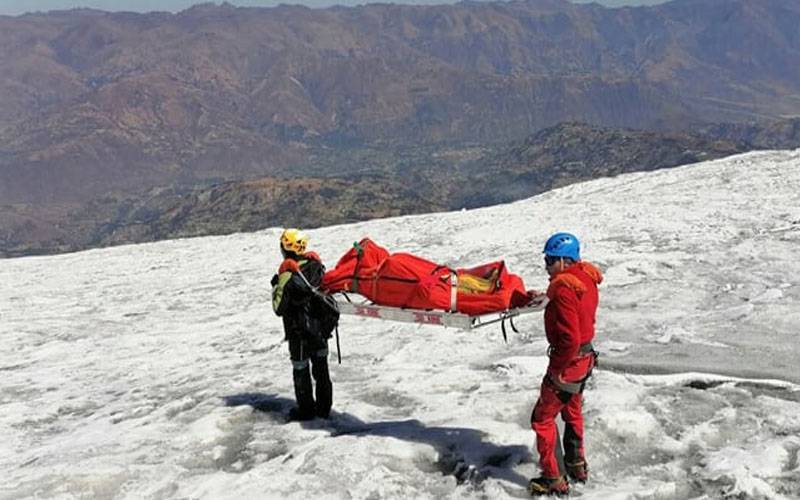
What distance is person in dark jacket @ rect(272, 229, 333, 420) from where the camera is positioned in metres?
8.89

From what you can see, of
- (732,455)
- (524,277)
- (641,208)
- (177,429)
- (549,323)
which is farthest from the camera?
(641,208)

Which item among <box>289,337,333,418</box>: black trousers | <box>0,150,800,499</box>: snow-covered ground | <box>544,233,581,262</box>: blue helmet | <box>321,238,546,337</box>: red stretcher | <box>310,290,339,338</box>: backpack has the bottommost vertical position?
<box>0,150,800,499</box>: snow-covered ground

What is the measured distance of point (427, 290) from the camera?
8.09 m

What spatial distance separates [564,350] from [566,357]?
0.07 metres

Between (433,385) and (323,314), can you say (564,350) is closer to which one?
(323,314)

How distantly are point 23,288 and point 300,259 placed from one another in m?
19.1

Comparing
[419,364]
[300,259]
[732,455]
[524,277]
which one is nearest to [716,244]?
[524,277]

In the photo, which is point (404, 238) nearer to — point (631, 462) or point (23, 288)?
point (23, 288)

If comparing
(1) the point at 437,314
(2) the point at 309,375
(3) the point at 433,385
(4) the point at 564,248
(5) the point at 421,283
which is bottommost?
(3) the point at 433,385

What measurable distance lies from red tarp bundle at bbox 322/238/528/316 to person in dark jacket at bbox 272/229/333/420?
313mm

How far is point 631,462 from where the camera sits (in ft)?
24.9

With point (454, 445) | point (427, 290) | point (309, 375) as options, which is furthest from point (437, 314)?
point (309, 375)

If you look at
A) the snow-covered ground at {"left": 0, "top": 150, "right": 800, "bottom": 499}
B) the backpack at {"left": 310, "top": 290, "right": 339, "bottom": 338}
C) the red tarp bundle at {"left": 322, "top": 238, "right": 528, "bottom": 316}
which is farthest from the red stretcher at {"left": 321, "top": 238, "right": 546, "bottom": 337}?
the snow-covered ground at {"left": 0, "top": 150, "right": 800, "bottom": 499}

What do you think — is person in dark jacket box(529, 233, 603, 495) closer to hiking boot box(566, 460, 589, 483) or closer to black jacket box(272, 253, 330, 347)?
hiking boot box(566, 460, 589, 483)
